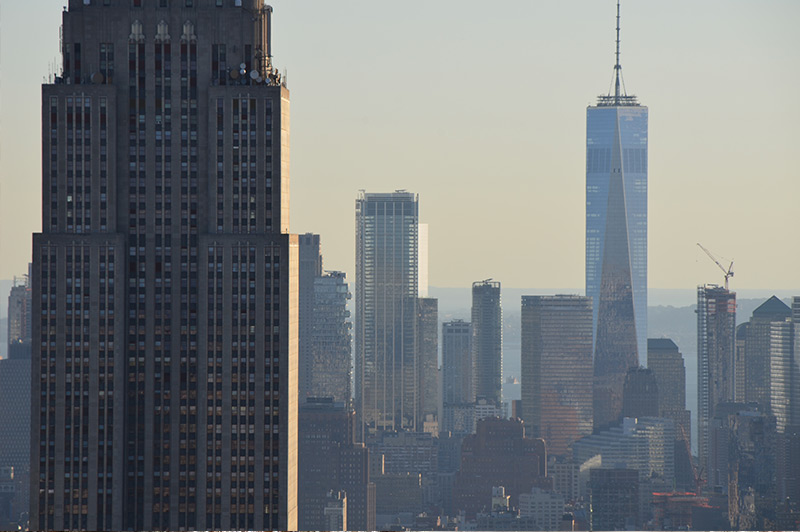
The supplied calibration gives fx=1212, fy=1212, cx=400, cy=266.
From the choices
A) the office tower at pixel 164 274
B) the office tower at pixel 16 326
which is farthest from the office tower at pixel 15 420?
the office tower at pixel 164 274

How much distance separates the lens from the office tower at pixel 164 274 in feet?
267

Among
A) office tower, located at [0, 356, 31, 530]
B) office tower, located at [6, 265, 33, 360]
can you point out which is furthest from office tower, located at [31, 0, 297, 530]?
office tower, located at [0, 356, 31, 530]

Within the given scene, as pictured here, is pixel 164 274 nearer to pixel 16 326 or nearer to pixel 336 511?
pixel 16 326

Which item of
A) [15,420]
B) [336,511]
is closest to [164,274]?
[15,420]

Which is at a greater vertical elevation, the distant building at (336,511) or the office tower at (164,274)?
the office tower at (164,274)

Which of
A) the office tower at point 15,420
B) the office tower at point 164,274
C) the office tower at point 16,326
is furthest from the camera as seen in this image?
the office tower at point 15,420

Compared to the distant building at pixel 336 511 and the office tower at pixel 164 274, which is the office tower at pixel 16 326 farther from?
the distant building at pixel 336 511

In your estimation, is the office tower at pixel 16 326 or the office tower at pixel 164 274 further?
the office tower at pixel 16 326

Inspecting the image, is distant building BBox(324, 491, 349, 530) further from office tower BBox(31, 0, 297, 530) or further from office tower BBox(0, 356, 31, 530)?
office tower BBox(31, 0, 297, 530)

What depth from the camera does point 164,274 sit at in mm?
83312

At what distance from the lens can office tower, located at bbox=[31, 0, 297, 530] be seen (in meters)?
81.5

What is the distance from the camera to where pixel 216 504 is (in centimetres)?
8162

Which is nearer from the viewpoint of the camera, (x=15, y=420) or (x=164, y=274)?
(x=164, y=274)

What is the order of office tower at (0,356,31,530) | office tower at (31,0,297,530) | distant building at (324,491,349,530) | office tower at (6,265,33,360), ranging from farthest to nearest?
distant building at (324,491,349,530)
office tower at (0,356,31,530)
office tower at (6,265,33,360)
office tower at (31,0,297,530)
